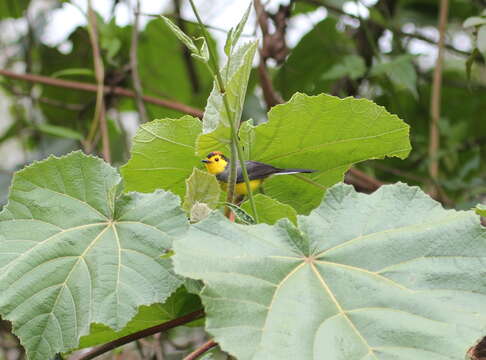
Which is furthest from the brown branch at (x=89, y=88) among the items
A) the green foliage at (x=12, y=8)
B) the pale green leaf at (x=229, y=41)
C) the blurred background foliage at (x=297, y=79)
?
the pale green leaf at (x=229, y=41)

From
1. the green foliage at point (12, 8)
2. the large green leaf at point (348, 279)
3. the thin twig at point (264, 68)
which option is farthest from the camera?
the green foliage at point (12, 8)

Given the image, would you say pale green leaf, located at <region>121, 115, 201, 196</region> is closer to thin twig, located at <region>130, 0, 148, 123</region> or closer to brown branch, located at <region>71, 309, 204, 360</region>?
brown branch, located at <region>71, 309, 204, 360</region>

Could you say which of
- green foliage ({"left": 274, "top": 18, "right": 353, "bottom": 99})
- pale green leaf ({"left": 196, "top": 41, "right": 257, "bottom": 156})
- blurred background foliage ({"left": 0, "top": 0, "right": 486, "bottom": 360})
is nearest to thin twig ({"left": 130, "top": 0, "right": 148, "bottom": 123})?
blurred background foliage ({"left": 0, "top": 0, "right": 486, "bottom": 360})

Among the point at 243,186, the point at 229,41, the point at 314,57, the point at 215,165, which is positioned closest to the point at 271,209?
the point at 229,41

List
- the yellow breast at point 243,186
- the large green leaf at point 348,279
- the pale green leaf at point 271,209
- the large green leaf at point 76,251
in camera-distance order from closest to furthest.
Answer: the large green leaf at point 348,279
the large green leaf at point 76,251
the pale green leaf at point 271,209
the yellow breast at point 243,186

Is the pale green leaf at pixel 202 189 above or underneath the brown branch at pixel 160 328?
above

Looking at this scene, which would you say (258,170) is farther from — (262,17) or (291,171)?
(262,17)

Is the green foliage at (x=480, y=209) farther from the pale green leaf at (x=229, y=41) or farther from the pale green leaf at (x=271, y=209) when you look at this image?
the pale green leaf at (x=229, y=41)

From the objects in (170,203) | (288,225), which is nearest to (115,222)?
(170,203)
